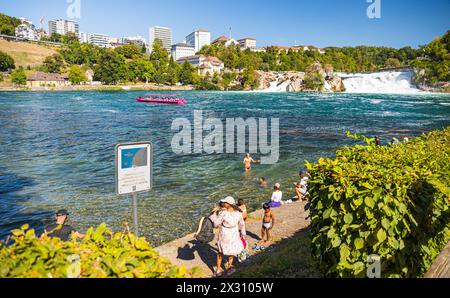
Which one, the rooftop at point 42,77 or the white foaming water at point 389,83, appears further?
the rooftop at point 42,77

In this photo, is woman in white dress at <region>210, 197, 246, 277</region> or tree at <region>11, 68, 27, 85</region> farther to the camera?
tree at <region>11, 68, 27, 85</region>

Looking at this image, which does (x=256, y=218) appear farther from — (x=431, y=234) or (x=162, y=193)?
(x=431, y=234)

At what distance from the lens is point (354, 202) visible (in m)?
4.94

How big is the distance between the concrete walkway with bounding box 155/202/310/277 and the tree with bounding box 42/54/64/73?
18857 centimetres

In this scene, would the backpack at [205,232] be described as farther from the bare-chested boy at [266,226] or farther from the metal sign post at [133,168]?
the metal sign post at [133,168]

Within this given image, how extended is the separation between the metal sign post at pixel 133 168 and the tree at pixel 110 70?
574 ft

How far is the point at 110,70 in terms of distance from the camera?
169250 millimetres

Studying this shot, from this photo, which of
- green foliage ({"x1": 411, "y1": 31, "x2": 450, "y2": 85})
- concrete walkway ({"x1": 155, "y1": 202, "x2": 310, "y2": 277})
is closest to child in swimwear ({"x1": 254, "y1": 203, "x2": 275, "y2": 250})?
concrete walkway ({"x1": 155, "y1": 202, "x2": 310, "y2": 277})

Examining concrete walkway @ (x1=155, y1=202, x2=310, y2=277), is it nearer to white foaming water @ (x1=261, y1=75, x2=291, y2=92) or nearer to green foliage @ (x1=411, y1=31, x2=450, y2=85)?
green foliage @ (x1=411, y1=31, x2=450, y2=85)

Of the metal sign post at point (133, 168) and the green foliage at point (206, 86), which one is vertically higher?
the green foliage at point (206, 86)

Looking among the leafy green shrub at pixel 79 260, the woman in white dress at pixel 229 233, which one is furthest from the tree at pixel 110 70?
the leafy green shrub at pixel 79 260

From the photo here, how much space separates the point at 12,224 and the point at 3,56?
179 metres

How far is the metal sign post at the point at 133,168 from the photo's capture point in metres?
5.43
